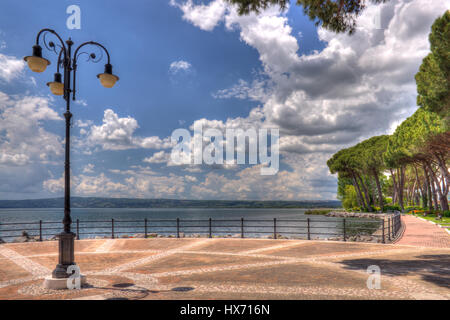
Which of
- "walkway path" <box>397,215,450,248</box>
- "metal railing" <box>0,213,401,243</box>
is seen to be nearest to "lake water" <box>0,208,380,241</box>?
"metal railing" <box>0,213,401,243</box>

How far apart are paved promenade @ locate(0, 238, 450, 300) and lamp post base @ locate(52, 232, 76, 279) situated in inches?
16.0

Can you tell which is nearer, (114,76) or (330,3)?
(114,76)

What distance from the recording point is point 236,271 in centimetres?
845

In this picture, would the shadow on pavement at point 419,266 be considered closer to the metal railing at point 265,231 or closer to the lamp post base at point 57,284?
the metal railing at point 265,231

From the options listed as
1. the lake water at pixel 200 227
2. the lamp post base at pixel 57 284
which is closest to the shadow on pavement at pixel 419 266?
the lake water at pixel 200 227

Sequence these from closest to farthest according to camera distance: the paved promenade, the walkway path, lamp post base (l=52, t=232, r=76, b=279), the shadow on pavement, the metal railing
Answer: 1. the paved promenade
2. lamp post base (l=52, t=232, r=76, b=279)
3. the shadow on pavement
4. the walkway path
5. the metal railing

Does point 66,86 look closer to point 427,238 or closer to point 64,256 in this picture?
point 64,256

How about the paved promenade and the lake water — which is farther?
the lake water

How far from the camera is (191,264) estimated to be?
951 centimetres

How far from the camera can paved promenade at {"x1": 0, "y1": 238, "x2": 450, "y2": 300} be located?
6.40 m

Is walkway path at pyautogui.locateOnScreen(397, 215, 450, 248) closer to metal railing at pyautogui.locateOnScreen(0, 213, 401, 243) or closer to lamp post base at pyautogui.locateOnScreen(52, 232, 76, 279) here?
metal railing at pyautogui.locateOnScreen(0, 213, 401, 243)
